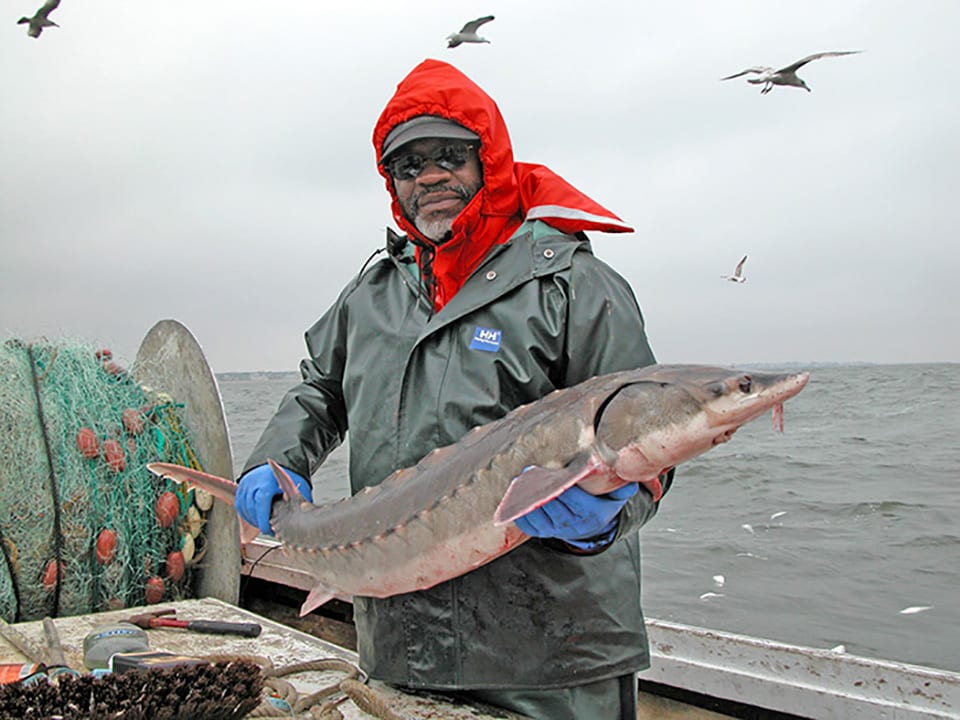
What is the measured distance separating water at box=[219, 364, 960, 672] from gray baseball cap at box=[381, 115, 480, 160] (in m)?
1.71

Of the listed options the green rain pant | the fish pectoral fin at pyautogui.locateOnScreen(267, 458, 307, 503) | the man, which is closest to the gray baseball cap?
the man

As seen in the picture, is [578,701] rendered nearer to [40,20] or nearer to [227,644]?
[227,644]

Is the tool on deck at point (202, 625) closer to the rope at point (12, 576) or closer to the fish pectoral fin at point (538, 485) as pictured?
the rope at point (12, 576)

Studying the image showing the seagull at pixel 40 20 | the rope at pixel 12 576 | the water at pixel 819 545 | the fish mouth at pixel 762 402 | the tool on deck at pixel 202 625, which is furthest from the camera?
the water at pixel 819 545

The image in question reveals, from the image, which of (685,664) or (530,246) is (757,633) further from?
(530,246)

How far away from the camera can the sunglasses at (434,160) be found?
2.54 meters

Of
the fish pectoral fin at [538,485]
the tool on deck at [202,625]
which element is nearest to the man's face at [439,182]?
the fish pectoral fin at [538,485]

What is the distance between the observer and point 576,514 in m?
1.88

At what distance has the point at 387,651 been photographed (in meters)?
2.40

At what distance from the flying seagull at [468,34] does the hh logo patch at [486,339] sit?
5.01 metres

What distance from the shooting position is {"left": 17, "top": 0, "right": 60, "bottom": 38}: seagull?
19.3 ft

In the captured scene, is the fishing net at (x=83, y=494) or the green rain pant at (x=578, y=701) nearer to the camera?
the green rain pant at (x=578, y=701)

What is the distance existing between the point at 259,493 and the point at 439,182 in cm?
108

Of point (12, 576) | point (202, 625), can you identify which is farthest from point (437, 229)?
point (12, 576)
